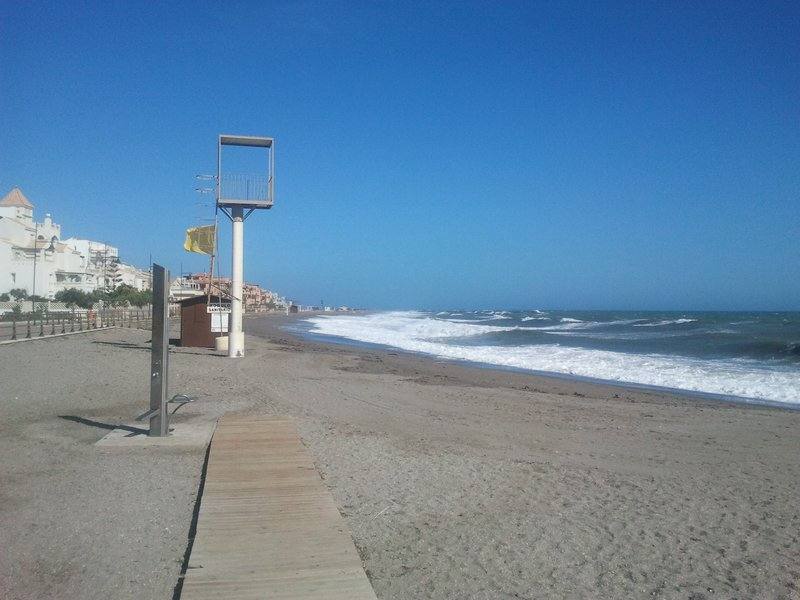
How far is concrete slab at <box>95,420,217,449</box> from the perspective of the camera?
7312 millimetres

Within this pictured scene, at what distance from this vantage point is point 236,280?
62.2 feet

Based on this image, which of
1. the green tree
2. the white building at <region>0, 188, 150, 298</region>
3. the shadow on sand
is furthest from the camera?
the green tree

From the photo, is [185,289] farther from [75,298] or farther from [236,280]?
[236,280]

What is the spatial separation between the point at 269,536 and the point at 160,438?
3698mm

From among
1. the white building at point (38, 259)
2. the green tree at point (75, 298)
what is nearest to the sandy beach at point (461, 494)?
the white building at point (38, 259)

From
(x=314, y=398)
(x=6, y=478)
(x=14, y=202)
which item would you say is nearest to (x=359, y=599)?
(x=6, y=478)

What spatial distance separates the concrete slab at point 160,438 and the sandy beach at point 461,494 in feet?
0.61

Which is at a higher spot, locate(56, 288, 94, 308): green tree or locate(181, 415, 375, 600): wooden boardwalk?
locate(56, 288, 94, 308): green tree

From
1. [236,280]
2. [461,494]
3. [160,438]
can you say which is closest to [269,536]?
[461,494]

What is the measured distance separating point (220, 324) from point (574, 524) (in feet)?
64.9

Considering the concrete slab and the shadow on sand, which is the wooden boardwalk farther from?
the shadow on sand

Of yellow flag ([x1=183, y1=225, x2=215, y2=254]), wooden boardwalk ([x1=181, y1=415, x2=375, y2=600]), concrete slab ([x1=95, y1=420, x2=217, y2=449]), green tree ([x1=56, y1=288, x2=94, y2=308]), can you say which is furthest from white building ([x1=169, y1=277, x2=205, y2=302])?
wooden boardwalk ([x1=181, y1=415, x2=375, y2=600])

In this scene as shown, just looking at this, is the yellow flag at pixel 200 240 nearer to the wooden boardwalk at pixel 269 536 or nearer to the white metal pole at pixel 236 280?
the white metal pole at pixel 236 280

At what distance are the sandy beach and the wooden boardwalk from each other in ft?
0.75
